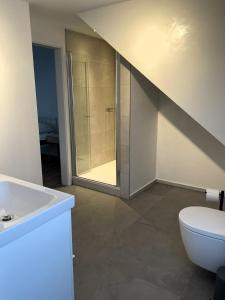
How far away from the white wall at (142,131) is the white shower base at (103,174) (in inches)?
17.2

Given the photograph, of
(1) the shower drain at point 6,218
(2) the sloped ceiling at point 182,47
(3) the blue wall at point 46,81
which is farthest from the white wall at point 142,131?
(3) the blue wall at point 46,81

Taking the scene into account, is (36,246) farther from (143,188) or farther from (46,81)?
(46,81)

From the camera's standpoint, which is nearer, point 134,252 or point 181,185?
point 134,252

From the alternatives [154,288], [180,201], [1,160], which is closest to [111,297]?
[154,288]

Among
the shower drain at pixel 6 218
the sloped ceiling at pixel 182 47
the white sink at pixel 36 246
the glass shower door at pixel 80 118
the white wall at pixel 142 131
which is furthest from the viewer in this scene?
the glass shower door at pixel 80 118

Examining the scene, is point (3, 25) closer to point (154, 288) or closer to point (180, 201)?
point (154, 288)

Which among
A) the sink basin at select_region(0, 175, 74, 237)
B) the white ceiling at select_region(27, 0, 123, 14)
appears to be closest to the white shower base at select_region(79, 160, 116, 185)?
the sink basin at select_region(0, 175, 74, 237)

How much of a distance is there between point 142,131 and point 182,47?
132 centimetres

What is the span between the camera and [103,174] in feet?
13.1

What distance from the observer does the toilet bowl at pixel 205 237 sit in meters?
1.72

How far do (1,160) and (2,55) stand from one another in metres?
0.96

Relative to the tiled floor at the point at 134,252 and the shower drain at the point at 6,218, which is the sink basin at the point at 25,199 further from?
the tiled floor at the point at 134,252

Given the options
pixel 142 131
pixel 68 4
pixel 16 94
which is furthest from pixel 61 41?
pixel 142 131

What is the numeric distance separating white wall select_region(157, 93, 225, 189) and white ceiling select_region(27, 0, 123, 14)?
60.9 inches
